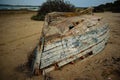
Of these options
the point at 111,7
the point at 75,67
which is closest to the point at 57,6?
the point at 75,67

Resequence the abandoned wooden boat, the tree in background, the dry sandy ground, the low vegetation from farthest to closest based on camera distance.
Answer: the low vegetation → the tree in background → the dry sandy ground → the abandoned wooden boat

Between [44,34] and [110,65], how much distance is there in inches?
81.4

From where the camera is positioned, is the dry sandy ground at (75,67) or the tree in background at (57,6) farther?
the tree in background at (57,6)

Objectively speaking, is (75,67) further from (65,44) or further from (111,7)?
(111,7)

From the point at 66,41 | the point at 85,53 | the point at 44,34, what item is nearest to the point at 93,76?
the point at 85,53

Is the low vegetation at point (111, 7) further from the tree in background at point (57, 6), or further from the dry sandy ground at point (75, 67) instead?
the dry sandy ground at point (75, 67)

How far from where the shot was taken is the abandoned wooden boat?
332 centimetres

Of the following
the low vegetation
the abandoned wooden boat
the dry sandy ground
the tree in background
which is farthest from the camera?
the low vegetation

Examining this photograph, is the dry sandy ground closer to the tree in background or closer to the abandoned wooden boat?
the abandoned wooden boat

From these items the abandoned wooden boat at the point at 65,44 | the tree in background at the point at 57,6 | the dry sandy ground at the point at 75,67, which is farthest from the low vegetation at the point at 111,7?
the abandoned wooden boat at the point at 65,44

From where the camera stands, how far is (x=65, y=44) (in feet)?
11.8

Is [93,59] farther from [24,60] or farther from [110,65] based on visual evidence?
[24,60]

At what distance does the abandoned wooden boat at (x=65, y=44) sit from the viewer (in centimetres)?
332

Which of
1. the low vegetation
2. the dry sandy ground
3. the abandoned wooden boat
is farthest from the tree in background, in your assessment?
the low vegetation
